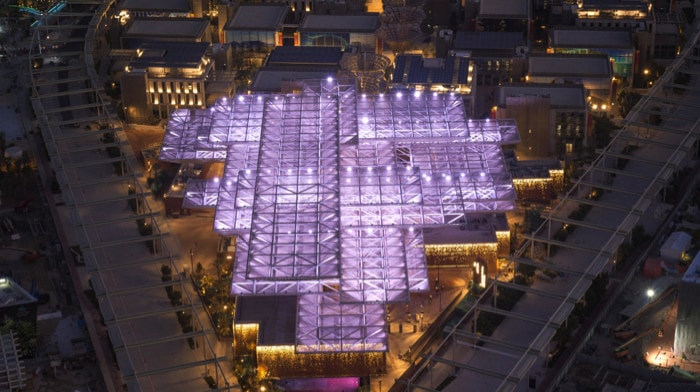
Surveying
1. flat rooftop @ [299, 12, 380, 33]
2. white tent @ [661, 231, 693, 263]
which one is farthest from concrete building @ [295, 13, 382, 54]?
white tent @ [661, 231, 693, 263]

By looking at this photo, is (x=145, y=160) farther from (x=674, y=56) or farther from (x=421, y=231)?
(x=674, y=56)

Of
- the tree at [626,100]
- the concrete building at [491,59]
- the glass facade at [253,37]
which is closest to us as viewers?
the tree at [626,100]

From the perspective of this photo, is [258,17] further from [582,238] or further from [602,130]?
[582,238]

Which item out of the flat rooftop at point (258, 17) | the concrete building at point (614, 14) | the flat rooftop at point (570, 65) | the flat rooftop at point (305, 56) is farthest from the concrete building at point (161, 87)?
the concrete building at point (614, 14)

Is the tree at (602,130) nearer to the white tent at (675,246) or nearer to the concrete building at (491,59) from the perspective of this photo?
the concrete building at (491,59)

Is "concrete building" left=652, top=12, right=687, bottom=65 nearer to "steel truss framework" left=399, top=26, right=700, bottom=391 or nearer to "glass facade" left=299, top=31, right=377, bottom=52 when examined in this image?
"steel truss framework" left=399, top=26, right=700, bottom=391

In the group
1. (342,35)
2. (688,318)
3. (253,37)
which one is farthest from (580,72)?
(688,318)
